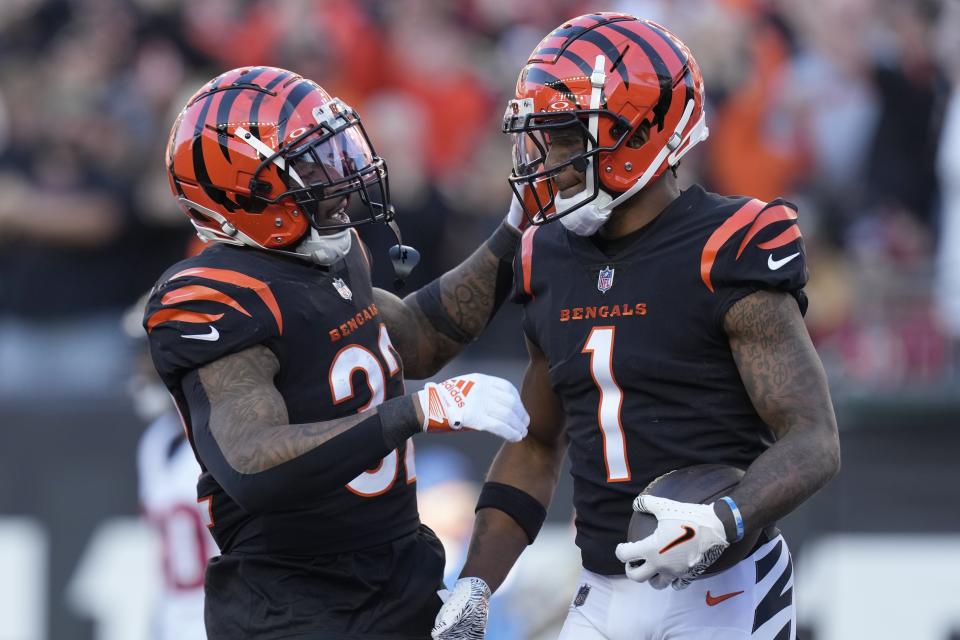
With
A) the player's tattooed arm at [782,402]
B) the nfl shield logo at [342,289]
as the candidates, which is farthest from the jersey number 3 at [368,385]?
the player's tattooed arm at [782,402]

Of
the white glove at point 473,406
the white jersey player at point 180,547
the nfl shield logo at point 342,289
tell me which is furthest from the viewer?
the white jersey player at point 180,547

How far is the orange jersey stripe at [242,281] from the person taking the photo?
3.58 m

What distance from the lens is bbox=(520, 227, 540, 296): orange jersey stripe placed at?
379cm

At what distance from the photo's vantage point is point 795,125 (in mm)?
7910

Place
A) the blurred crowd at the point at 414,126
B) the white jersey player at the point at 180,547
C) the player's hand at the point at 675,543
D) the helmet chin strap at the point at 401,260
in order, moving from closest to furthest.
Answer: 1. the player's hand at the point at 675,543
2. the helmet chin strap at the point at 401,260
3. the white jersey player at the point at 180,547
4. the blurred crowd at the point at 414,126

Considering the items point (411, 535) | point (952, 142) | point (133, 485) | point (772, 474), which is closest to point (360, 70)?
point (133, 485)

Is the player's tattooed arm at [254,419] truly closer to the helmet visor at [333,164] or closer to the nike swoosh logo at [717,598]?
the helmet visor at [333,164]

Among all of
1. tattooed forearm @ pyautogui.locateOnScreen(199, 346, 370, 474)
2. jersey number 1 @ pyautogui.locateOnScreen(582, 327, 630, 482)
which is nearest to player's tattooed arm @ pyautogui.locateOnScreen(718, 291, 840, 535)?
jersey number 1 @ pyautogui.locateOnScreen(582, 327, 630, 482)

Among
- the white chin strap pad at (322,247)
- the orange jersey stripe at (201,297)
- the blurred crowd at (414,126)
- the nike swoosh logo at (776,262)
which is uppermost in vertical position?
the blurred crowd at (414,126)

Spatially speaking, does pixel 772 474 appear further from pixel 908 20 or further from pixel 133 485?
pixel 908 20

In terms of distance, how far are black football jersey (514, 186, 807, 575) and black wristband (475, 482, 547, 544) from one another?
0.29 meters

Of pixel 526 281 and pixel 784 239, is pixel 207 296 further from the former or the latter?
pixel 784 239

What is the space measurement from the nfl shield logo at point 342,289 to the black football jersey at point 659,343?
52 cm

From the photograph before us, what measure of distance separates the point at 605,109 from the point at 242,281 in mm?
1003
